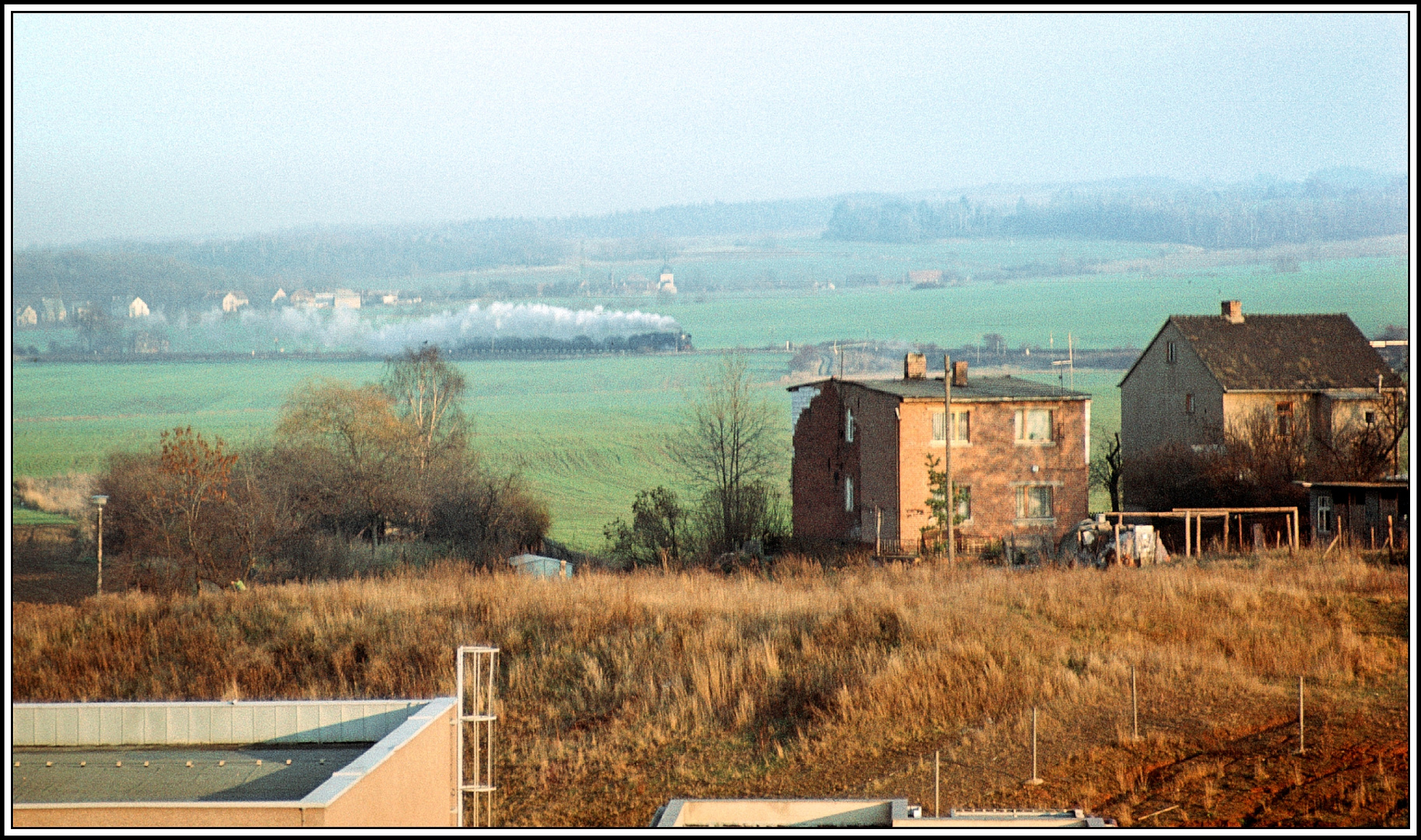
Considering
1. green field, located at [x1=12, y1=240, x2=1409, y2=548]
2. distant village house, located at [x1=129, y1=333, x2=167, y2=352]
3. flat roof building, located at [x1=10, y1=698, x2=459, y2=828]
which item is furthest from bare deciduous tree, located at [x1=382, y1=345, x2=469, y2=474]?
distant village house, located at [x1=129, y1=333, x2=167, y2=352]

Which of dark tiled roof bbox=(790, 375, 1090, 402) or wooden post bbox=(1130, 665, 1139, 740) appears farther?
dark tiled roof bbox=(790, 375, 1090, 402)

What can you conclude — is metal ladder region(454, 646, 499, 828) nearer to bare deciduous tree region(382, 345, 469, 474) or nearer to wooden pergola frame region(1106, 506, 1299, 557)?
wooden pergola frame region(1106, 506, 1299, 557)

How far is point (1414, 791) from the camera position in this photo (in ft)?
24.2

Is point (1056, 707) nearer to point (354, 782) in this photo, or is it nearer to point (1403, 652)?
point (1403, 652)

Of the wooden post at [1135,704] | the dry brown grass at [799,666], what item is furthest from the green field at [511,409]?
→ the wooden post at [1135,704]

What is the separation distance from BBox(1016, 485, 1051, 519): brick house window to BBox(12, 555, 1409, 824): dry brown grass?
13.4m

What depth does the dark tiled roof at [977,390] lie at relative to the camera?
36.4 meters

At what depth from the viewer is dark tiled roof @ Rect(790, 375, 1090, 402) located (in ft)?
119

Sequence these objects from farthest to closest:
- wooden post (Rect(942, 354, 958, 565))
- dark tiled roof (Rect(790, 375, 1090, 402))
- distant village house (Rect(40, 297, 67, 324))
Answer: distant village house (Rect(40, 297, 67, 324)) → dark tiled roof (Rect(790, 375, 1090, 402)) → wooden post (Rect(942, 354, 958, 565))

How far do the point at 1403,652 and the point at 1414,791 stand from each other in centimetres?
1098

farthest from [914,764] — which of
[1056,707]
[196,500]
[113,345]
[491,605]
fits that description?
[113,345]

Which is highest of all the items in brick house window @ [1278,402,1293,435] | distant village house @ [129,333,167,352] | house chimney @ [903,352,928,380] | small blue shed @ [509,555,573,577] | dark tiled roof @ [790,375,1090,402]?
distant village house @ [129,333,167,352]

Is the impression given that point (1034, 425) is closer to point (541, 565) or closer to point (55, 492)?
point (541, 565)

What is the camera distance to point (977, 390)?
37656mm
